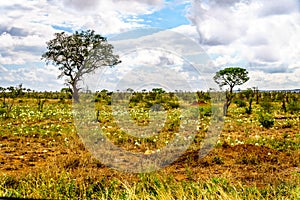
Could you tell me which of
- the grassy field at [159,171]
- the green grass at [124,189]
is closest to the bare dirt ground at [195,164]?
the grassy field at [159,171]

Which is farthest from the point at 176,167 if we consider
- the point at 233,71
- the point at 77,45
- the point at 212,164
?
the point at 77,45

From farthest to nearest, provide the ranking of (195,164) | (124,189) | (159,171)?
(195,164) → (159,171) → (124,189)

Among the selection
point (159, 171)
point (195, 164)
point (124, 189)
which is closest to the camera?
point (124, 189)

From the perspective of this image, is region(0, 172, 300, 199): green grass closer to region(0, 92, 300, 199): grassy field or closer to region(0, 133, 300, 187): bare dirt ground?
region(0, 92, 300, 199): grassy field

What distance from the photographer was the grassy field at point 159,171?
5237 millimetres

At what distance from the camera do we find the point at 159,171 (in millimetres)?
6855

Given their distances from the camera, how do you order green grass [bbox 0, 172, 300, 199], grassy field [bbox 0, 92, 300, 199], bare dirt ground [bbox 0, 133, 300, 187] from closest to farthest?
1. green grass [bbox 0, 172, 300, 199]
2. grassy field [bbox 0, 92, 300, 199]
3. bare dirt ground [bbox 0, 133, 300, 187]

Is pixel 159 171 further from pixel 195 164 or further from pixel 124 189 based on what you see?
pixel 124 189

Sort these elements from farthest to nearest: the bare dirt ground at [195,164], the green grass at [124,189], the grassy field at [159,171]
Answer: the bare dirt ground at [195,164]
the grassy field at [159,171]
the green grass at [124,189]

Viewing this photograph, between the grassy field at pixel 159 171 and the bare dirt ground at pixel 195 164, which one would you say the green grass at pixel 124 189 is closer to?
the grassy field at pixel 159 171

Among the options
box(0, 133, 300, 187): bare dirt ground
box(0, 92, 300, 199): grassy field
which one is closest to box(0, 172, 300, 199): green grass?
box(0, 92, 300, 199): grassy field

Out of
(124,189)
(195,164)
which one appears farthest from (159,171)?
(124,189)

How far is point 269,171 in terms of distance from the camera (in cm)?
704

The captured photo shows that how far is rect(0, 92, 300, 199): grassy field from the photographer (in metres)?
5.24
